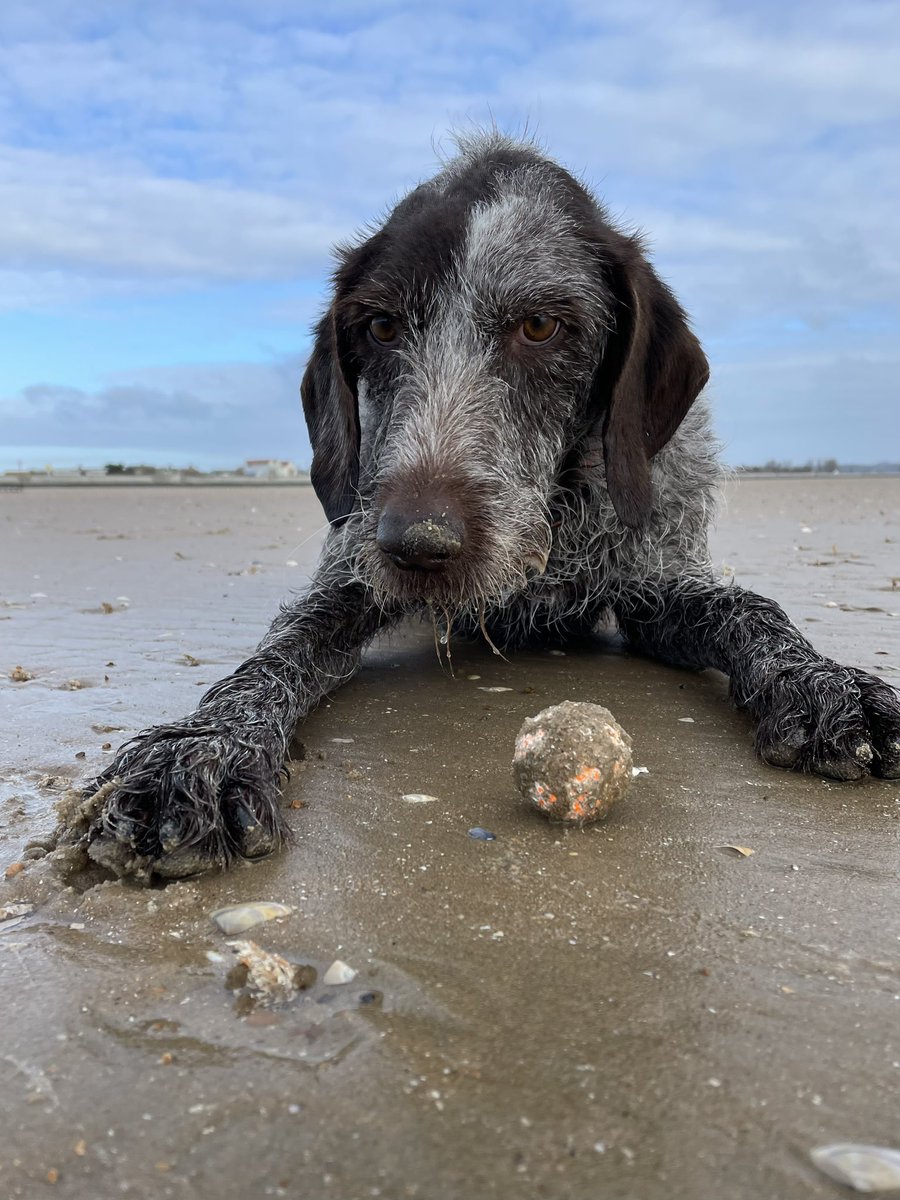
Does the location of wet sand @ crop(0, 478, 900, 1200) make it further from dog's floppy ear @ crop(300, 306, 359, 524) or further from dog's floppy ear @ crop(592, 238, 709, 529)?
dog's floppy ear @ crop(300, 306, 359, 524)

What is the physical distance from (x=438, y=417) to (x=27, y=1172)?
309 centimetres

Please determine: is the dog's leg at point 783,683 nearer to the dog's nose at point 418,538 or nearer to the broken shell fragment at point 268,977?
the dog's nose at point 418,538

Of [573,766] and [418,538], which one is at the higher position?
[418,538]

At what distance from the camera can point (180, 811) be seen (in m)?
2.54

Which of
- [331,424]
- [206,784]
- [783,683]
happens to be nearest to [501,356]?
[331,424]

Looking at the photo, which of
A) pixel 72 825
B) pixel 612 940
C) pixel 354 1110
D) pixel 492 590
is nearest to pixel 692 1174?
pixel 354 1110

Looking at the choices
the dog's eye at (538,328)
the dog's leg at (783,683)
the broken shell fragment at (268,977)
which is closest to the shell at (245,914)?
the broken shell fragment at (268,977)

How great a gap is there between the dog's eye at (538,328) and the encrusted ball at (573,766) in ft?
6.50

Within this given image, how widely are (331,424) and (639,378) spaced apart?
149 centimetres

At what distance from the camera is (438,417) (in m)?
4.03

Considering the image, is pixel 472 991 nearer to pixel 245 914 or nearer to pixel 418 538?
pixel 245 914

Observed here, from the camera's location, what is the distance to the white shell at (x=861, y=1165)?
138 centimetres

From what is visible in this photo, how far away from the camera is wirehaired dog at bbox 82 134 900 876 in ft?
11.2

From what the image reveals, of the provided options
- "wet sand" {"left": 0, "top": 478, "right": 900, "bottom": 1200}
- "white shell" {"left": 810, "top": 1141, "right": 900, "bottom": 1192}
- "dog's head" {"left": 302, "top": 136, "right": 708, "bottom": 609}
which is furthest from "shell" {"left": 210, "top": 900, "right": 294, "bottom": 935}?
"dog's head" {"left": 302, "top": 136, "right": 708, "bottom": 609}
